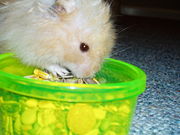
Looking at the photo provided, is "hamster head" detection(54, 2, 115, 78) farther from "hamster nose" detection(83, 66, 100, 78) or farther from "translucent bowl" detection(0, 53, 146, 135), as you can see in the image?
"translucent bowl" detection(0, 53, 146, 135)

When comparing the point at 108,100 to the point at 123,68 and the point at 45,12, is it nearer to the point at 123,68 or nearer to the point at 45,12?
the point at 123,68

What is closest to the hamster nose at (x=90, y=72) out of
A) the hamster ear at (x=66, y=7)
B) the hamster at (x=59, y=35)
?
the hamster at (x=59, y=35)

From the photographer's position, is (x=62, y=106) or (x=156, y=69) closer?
(x=62, y=106)

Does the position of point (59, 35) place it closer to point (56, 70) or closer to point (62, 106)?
point (56, 70)

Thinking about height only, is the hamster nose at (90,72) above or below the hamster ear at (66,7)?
below

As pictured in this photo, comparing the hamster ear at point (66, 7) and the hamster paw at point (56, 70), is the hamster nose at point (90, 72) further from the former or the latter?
the hamster ear at point (66, 7)

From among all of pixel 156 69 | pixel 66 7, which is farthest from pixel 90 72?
pixel 156 69
